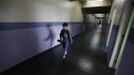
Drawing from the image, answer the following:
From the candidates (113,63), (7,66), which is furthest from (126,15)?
(7,66)

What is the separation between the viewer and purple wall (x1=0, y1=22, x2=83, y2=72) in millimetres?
1908

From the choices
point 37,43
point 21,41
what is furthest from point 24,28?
point 37,43

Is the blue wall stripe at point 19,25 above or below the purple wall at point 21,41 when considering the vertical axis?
above

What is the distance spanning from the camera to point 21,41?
89.1 inches

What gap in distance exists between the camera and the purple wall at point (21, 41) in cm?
191

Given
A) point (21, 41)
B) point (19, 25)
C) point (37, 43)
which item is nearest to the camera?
point (19, 25)

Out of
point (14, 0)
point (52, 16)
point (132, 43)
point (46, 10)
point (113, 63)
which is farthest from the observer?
point (52, 16)

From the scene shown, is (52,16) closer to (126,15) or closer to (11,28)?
(11,28)

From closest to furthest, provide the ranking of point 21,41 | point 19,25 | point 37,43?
point 19,25
point 21,41
point 37,43

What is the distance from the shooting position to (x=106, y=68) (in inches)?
95.2

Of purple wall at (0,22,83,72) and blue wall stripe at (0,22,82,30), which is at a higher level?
blue wall stripe at (0,22,82,30)

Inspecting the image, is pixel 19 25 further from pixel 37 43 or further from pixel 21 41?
pixel 37 43

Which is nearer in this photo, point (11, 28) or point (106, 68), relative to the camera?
point (11, 28)

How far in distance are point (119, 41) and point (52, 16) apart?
2.35m
